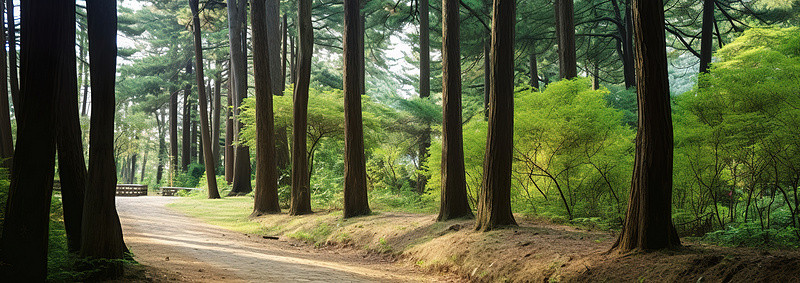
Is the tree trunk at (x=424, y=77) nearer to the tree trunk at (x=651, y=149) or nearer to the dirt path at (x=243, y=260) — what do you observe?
the dirt path at (x=243, y=260)

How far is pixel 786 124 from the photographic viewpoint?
340 inches

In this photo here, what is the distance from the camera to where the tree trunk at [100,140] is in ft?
22.3

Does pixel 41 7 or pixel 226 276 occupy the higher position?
pixel 41 7

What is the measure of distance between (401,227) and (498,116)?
3630 millimetres

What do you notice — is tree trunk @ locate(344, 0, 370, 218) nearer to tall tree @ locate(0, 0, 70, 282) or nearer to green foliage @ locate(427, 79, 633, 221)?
green foliage @ locate(427, 79, 633, 221)

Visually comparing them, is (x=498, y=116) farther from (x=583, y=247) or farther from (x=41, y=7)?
(x=41, y=7)

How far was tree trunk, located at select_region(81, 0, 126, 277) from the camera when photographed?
6809 mm

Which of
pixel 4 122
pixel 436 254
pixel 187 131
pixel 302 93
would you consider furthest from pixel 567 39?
pixel 187 131

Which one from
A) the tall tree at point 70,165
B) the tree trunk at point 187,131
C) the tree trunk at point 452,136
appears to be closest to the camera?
the tall tree at point 70,165

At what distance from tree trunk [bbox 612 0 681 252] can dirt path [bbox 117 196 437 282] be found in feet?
11.4

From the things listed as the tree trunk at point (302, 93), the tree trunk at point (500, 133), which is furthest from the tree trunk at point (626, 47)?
the tree trunk at point (500, 133)

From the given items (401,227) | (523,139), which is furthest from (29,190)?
(523,139)

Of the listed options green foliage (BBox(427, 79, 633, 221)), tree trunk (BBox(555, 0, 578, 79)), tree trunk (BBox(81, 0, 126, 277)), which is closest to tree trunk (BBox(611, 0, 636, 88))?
tree trunk (BBox(555, 0, 578, 79))

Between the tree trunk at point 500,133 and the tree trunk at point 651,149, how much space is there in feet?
10.8
